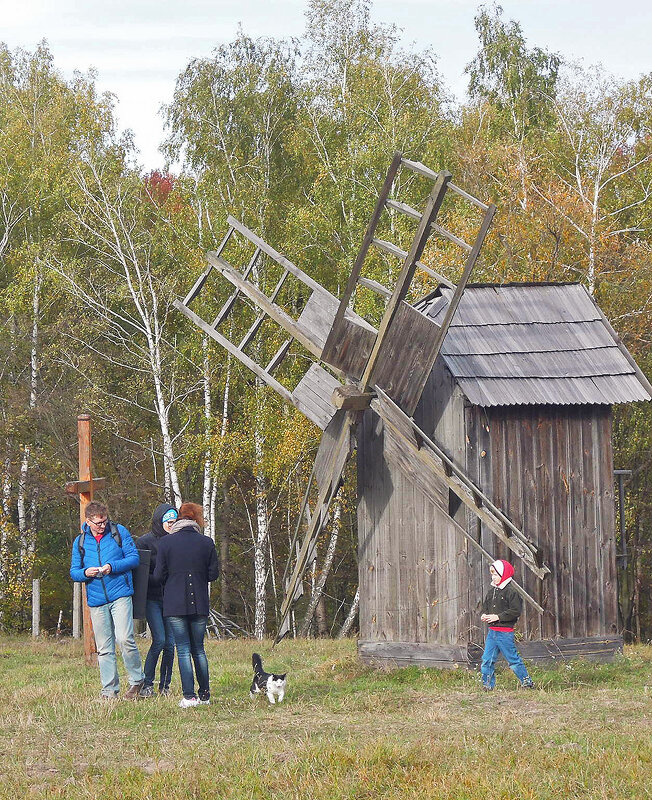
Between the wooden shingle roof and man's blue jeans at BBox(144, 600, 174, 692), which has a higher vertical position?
the wooden shingle roof

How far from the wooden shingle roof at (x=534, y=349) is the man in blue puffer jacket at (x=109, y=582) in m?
4.11

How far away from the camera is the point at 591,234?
2067 centimetres

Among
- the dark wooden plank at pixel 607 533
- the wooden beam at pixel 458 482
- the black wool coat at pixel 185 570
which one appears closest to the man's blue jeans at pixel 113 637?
the black wool coat at pixel 185 570

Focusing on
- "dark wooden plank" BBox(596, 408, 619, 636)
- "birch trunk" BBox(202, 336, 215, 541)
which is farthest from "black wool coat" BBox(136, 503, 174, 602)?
"birch trunk" BBox(202, 336, 215, 541)

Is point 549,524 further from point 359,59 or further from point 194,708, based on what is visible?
point 359,59

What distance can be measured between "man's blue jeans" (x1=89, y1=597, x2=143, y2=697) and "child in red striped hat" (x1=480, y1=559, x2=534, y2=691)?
126 inches

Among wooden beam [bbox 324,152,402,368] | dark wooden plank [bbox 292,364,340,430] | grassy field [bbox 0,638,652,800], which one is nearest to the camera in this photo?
grassy field [bbox 0,638,652,800]

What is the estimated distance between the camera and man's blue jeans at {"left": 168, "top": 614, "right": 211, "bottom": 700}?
944 centimetres

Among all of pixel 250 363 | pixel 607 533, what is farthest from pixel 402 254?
pixel 607 533

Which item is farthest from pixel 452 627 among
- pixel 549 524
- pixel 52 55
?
pixel 52 55

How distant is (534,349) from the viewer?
12930 millimetres

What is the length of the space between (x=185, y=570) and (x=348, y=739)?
2396 millimetres

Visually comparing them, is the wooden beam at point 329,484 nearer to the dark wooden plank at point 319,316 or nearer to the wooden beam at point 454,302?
the dark wooden plank at point 319,316

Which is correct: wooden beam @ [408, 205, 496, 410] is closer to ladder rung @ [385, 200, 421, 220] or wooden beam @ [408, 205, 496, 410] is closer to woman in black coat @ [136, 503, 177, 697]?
ladder rung @ [385, 200, 421, 220]
